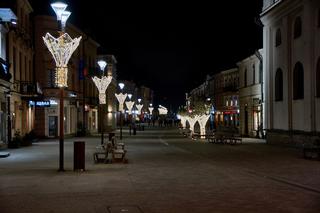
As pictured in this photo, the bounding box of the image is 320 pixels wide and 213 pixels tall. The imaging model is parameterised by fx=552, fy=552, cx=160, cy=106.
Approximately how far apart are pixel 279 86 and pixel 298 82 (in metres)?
3.58

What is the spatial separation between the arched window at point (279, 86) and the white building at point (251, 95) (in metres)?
10.6

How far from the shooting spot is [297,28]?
107 feet

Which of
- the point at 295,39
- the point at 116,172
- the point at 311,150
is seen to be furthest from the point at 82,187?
the point at 295,39

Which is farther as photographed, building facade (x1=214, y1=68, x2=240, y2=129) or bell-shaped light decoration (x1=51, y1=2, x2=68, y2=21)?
building facade (x1=214, y1=68, x2=240, y2=129)

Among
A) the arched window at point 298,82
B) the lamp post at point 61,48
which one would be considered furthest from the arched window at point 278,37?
the lamp post at point 61,48

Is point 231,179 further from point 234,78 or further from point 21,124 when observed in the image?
point 234,78

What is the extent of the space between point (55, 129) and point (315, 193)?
38.7 meters

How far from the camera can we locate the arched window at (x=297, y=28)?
1262 inches

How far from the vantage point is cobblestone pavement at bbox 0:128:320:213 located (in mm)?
11516

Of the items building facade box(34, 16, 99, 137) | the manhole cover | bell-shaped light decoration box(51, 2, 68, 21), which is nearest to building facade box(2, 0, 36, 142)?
building facade box(34, 16, 99, 137)

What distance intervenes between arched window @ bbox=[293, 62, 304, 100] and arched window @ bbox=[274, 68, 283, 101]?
9.36ft

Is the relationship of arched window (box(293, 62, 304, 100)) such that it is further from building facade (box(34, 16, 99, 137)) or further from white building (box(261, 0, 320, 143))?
building facade (box(34, 16, 99, 137))

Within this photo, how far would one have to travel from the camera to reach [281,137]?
113 feet

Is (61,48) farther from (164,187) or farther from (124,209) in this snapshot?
(124,209)
